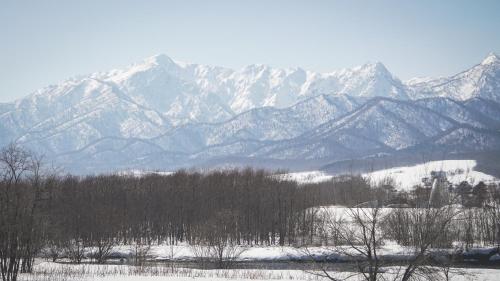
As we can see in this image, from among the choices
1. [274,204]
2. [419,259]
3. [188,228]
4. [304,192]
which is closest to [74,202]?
[188,228]

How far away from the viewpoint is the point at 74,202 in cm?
10706

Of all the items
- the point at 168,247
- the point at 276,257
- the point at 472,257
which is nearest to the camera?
the point at 472,257

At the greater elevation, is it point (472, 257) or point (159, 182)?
point (159, 182)

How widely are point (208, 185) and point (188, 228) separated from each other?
16.3m

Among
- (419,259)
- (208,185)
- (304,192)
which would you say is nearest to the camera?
(419,259)

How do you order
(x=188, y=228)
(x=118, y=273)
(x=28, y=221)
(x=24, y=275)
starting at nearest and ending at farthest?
(x=28, y=221), (x=24, y=275), (x=118, y=273), (x=188, y=228)

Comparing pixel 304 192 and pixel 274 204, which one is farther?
pixel 304 192

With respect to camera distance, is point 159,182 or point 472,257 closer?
point 472,257

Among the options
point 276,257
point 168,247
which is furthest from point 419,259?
point 168,247

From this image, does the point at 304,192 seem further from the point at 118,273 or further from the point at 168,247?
the point at 118,273

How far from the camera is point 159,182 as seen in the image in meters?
127

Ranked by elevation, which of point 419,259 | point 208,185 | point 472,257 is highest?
point 208,185

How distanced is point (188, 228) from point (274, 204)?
19254 mm

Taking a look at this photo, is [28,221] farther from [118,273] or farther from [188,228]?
[188,228]
